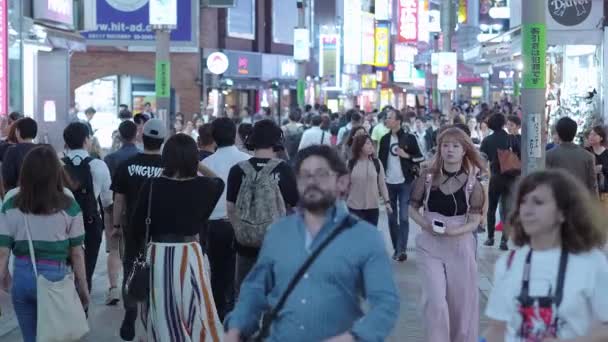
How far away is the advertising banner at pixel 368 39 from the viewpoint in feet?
216

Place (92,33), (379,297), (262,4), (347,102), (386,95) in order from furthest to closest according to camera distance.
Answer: (386,95), (347,102), (262,4), (92,33), (379,297)

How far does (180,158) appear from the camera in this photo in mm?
7965

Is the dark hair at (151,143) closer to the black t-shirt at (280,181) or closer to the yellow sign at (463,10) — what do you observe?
the black t-shirt at (280,181)

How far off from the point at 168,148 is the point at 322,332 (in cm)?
333

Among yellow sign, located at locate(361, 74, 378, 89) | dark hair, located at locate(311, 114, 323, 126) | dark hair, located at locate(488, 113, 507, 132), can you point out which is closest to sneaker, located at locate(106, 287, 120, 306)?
dark hair, located at locate(488, 113, 507, 132)

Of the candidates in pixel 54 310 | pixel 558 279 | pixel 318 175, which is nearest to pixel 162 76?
pixel 54 310

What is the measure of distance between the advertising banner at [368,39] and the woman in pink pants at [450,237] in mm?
56362

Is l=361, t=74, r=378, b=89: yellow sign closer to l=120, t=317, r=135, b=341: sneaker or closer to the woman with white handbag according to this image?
l=120, t=317, r=135, b=341: sneaker

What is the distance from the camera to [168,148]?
8.04 meters

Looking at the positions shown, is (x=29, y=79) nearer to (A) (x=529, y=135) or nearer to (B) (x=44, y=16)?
(B) (x=44, y=16)

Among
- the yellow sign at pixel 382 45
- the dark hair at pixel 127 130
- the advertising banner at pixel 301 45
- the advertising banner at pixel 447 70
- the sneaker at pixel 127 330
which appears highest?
the yellow sign at pixel 382 45

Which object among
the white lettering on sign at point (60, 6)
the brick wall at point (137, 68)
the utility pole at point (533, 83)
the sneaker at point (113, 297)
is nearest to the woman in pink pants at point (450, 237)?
the utility pole at point (533, 83)

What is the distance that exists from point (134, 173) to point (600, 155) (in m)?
6.21

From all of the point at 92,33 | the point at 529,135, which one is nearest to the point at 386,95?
the point at 92,33
